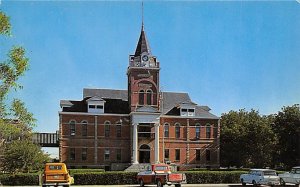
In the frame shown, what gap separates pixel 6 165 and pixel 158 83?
17433mm

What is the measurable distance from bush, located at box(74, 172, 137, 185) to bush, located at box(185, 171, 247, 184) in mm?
3915

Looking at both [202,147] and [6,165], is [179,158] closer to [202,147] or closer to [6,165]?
[202,147]

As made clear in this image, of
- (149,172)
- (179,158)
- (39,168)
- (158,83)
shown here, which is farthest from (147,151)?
(149,172)

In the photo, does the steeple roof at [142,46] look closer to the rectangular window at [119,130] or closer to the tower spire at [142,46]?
the tower spire at [142,46]

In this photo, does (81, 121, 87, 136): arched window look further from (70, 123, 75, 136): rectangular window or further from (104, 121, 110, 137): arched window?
(104, 121, 110, 137): arched window

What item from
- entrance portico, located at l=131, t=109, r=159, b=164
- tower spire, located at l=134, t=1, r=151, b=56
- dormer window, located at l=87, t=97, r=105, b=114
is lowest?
entrance portico, located at l=131, t=109, r=159, b=164

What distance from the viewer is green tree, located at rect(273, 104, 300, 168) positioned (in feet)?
153

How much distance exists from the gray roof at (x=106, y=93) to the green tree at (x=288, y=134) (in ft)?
53.4

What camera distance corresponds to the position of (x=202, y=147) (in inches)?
1916

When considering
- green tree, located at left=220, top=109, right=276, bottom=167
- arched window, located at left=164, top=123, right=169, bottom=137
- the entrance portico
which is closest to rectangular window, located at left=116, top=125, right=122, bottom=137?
the entrance portico

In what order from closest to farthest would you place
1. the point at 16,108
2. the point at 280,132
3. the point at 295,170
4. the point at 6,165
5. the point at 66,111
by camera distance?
the point at 16,108 < the point at 295,170 < the point at 6,165 < the point at 66,111 < the point at 280,132

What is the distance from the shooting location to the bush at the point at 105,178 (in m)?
31.3

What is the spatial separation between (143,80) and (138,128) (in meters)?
4.81

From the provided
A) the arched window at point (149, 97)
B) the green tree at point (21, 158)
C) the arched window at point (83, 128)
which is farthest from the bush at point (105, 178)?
the arched window at point (149, 97)
